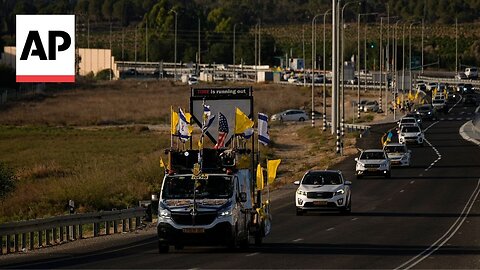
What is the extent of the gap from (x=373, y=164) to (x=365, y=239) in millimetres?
26693

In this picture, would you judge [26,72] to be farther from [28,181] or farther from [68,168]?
[68,168]

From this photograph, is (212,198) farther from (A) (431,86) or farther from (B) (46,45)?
(A) (431,86)

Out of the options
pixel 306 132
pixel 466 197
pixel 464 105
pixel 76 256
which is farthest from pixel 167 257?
pixel 464 105

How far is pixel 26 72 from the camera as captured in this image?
104 ft

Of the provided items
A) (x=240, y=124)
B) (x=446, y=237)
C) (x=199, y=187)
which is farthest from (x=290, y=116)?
(x=199, y=187)

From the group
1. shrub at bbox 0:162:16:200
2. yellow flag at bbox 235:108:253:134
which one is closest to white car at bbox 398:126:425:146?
shrub at bbox 0:162:16:200

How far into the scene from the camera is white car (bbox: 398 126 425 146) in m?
83.8

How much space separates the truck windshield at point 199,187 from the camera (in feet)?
97.0

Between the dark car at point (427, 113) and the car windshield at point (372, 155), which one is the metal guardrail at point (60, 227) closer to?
the car windshield at point (372, 155)

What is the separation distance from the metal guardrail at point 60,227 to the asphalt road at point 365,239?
130cm

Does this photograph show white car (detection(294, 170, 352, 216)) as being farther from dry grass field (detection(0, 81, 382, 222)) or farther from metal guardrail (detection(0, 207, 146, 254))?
dry grass field (detection(0, 81, 382, 222))

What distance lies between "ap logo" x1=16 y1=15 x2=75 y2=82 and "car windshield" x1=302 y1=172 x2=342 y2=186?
44.9ft

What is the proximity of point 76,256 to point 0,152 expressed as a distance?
55631 mm

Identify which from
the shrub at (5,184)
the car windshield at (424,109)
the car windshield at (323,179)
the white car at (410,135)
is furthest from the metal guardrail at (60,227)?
the car windshield at (424,109)
